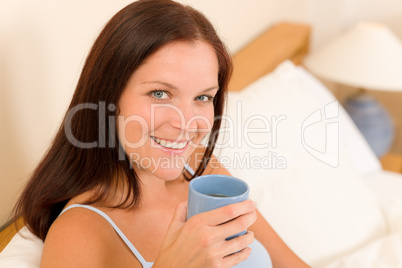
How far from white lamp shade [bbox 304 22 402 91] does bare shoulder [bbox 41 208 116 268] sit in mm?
1556

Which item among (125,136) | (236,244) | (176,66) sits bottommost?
(236,244)

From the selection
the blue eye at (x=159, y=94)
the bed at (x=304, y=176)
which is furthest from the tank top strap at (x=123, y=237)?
the bed at (x=304, y=176)

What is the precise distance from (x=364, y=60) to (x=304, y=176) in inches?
A: 36.9

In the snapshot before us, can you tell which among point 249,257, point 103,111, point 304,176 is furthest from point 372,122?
point 103,111

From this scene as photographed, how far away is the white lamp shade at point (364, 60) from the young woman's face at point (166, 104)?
138 centimetres

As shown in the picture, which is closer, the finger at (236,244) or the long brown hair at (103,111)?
the finger at (236,244)

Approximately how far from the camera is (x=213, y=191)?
845 mm

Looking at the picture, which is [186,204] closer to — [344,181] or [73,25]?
[73,25]

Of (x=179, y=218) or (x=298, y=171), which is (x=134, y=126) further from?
(x=298, y=171)

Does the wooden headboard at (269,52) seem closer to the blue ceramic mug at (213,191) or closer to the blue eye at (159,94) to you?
the blue eye at (159,94)

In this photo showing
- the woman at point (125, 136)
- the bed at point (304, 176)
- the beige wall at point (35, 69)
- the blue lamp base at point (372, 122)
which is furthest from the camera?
the blue lamp base at point (372, 122)

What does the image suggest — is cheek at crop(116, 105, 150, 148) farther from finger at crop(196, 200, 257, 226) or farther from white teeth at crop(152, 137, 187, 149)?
finger at crop(196, 200, 257, 226)

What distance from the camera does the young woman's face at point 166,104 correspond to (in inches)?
35.9

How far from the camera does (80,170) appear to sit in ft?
3.24
